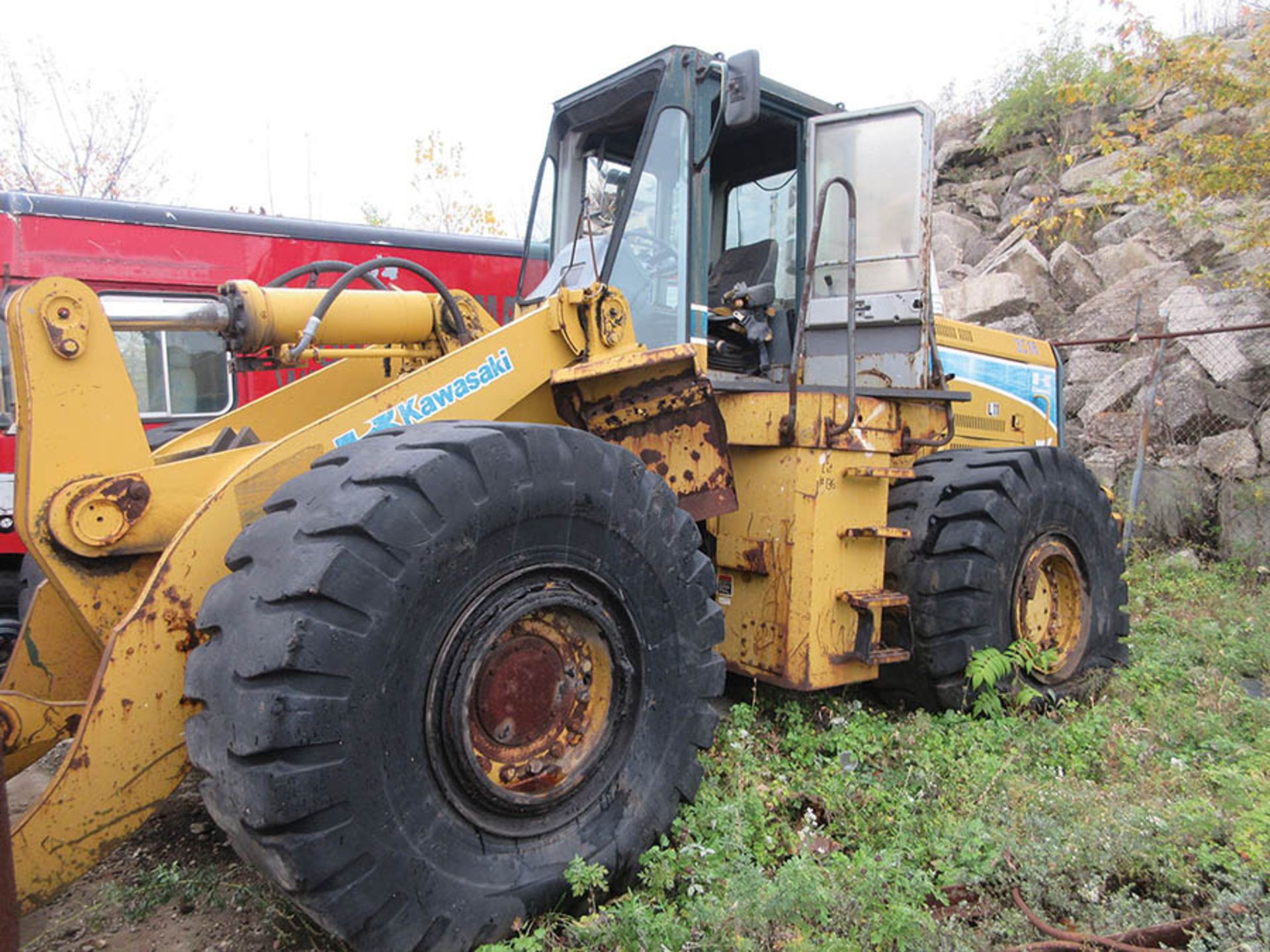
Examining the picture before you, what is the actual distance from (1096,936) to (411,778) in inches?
73.4

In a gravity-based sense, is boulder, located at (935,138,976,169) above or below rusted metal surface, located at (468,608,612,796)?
above

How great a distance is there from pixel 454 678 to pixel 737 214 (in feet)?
11.3

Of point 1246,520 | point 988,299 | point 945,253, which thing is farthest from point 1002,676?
point 945,253

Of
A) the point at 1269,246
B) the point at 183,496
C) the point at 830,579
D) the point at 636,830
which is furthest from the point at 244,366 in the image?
the point at 1269,246

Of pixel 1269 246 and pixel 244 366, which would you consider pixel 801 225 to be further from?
pixel 1269 246

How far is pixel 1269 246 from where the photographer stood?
8477mm

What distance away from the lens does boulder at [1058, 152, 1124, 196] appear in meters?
14.8

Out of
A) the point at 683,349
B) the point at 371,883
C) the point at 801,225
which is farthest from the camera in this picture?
the point at 801,225

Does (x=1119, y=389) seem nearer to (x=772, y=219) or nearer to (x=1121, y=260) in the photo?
(x=1121, y=260)

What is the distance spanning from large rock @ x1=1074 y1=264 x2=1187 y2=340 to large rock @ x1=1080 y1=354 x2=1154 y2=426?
0.57 metres

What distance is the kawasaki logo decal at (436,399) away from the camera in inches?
114

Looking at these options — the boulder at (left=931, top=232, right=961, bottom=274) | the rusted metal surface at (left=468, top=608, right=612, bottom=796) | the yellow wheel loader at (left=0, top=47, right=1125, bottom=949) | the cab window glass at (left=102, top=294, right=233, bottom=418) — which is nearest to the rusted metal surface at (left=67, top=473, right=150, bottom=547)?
the yellow wheel loader at (left=0, top=47, right=1125, bottom=949)

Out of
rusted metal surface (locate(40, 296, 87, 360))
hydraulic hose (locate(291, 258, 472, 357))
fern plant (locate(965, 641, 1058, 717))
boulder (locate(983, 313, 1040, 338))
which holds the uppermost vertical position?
boulder (locate(983, 313, 1040, 338))

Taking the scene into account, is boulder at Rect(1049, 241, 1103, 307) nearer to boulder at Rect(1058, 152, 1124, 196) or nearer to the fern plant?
boulder at Rect(1058, 152, 1124, 196)
